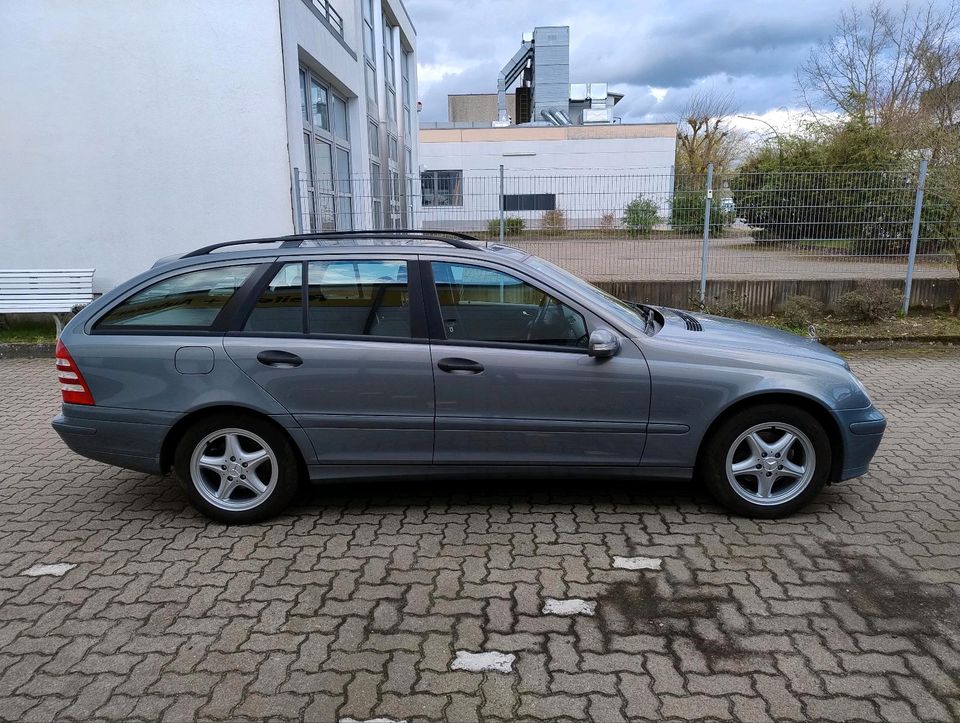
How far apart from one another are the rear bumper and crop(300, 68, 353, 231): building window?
6961 mm

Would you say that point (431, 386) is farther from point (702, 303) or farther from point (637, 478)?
point (702, 303)

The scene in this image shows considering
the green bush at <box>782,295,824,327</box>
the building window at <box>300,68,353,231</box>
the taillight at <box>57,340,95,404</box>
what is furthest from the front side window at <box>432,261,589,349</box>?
the building window at <box>300,68,353,231</box>

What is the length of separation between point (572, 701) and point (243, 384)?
238 cm

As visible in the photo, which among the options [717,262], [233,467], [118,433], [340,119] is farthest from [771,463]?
[340,119]

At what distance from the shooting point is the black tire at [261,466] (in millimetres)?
3908

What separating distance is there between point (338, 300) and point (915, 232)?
910 cm

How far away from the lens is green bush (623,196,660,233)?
10508mm

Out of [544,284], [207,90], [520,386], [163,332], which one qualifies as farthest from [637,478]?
[207,90]

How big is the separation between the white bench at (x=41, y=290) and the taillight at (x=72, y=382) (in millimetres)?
6456

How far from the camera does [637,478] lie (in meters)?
3.99

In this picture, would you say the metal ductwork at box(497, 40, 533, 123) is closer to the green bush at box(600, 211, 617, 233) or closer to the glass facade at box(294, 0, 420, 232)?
the glass facade at box(294, 0, 420, 232)

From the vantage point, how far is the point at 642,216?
10.6m

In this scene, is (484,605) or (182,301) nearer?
(484,605)

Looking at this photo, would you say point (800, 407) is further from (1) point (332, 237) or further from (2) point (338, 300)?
(1) point (332, 237)
